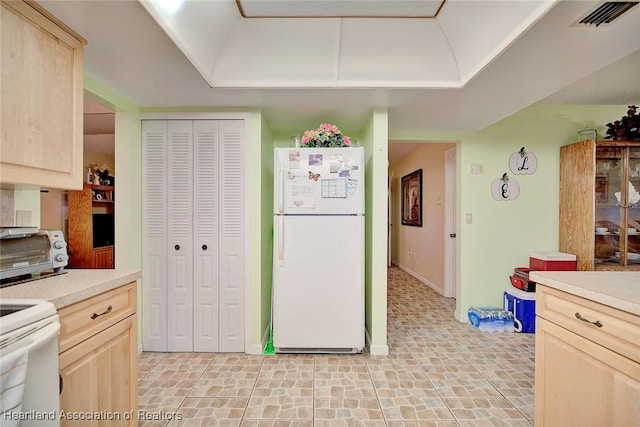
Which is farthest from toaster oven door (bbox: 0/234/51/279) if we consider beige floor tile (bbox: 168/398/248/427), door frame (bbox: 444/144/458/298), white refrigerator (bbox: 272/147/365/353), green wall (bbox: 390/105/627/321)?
door frame (bbox: 444/144/458/298)

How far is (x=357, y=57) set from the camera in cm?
178

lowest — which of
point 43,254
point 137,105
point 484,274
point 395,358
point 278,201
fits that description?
point 395,358

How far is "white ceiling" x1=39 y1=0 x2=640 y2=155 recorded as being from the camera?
130cm

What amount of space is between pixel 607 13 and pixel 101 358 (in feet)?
9.02

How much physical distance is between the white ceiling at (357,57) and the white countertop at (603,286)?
3.93 ft

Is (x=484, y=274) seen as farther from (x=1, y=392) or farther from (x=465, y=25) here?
(x=1, y=392)

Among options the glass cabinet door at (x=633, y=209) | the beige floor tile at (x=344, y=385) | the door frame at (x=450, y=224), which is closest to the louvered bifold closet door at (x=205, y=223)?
the beige floor tile at (x=344, y=385)

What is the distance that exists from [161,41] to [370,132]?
1669 mm

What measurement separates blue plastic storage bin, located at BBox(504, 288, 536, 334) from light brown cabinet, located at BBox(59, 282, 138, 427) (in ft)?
10.7

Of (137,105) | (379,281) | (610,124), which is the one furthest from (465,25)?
(137,105)

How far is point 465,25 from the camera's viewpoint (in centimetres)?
157

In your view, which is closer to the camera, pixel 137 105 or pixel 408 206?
pixel 137 105

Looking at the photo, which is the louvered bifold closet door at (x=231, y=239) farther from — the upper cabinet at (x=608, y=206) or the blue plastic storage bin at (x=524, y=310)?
the upper cabinet at (x=608, y=206)

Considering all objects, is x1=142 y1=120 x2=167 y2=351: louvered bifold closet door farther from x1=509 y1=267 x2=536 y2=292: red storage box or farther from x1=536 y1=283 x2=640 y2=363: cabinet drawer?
x1=509 y1=267 x2=536 y2=292: red storage box
